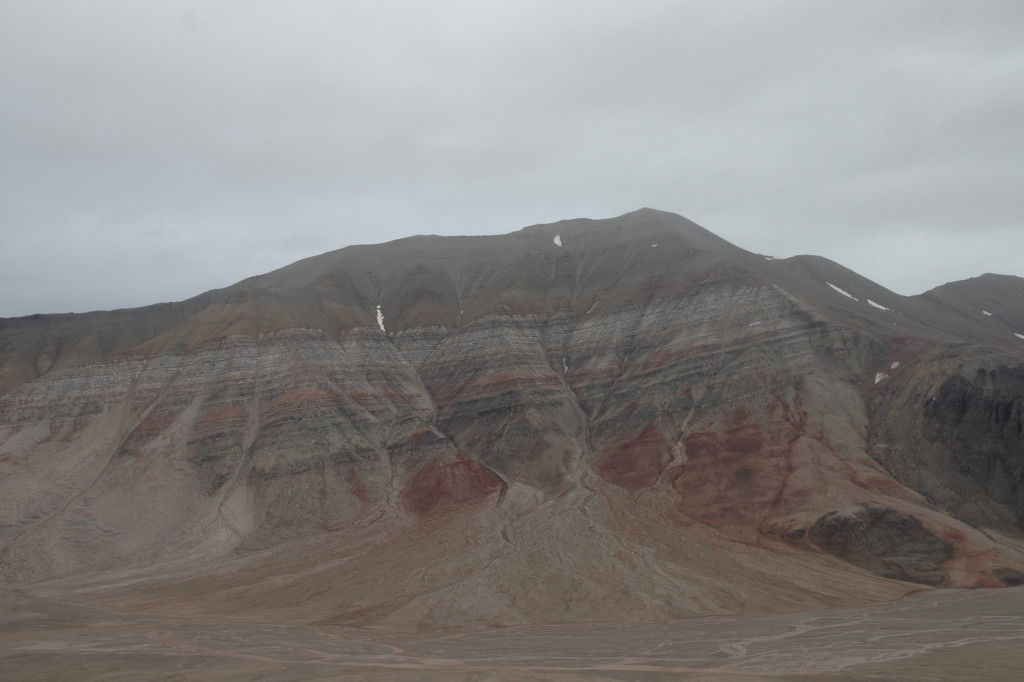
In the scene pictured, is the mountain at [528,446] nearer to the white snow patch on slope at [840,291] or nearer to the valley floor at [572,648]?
the white snow patch on slope at [840,291]

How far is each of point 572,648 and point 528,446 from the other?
43437 mm

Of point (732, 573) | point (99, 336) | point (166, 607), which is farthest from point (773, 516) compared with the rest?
point (99, 336)

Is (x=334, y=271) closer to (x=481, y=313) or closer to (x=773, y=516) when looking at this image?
(x=481, y=313)

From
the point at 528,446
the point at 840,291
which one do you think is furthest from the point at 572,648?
the point at 840,291

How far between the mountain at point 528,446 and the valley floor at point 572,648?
188 inches

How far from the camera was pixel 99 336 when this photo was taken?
339ft

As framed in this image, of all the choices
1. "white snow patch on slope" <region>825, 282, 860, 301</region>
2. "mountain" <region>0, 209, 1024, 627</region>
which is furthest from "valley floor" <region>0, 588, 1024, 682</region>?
"white snow patch on slope" <region>825, 282, 860, 301</region>

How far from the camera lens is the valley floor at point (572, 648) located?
76.5 feet

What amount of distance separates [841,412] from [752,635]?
3956 cm

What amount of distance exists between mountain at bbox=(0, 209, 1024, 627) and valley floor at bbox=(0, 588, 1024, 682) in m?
4.77

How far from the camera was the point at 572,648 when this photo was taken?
99.7ft

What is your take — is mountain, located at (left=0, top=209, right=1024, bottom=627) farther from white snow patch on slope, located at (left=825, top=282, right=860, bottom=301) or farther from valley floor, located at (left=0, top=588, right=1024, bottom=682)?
valley floor, located at (left=0, top=588, right=1024, bottom=682)

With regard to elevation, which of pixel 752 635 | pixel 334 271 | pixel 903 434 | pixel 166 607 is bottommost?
pixel 166 607

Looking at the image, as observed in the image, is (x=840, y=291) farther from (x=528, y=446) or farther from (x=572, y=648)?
(x=572, y=648)
